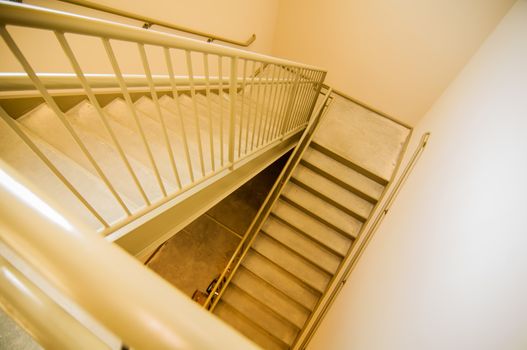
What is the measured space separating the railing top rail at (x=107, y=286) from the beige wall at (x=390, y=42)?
4.74 m

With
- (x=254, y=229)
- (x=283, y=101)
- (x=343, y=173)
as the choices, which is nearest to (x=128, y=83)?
(x=283, y=101)

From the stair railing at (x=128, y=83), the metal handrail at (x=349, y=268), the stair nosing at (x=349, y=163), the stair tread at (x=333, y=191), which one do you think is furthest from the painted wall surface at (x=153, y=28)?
the metal handrail at (x=349, y=268)

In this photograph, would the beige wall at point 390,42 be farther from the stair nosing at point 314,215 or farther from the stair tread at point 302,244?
the stair tread at point 302,244

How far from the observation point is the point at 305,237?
327 centimetres

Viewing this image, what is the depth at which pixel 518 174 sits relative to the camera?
1.06 m

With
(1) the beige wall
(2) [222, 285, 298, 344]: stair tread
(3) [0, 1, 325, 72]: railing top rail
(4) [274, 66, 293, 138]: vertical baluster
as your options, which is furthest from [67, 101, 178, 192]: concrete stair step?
(1) the beige wall

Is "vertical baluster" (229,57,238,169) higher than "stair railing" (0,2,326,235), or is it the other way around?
"vertical baluster" (229,57,238,169)

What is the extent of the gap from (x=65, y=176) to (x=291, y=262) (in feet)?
8.66

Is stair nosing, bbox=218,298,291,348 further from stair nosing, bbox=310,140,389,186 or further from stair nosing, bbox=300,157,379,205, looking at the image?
stair nosing, bbox=310,140,389,186

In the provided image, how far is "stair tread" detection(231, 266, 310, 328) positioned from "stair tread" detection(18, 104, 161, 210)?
212cm

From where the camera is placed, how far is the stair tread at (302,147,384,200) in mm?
3328

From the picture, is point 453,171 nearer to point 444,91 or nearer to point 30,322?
point 30,322

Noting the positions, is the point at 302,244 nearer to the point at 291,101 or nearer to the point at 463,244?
the point at 291,101

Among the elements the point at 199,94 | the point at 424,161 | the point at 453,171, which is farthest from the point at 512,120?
the point at 199,94
